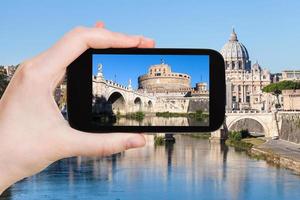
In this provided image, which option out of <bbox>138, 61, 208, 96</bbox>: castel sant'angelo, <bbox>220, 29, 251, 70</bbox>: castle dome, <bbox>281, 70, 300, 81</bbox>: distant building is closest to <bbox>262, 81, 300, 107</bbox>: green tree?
<bbox>281, 70, 300, 81</bbox>: distant building

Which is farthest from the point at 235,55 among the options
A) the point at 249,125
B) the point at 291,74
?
the point at 249,125

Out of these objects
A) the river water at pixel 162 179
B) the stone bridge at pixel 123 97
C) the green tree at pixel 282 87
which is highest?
the green tree at pixel 282 87

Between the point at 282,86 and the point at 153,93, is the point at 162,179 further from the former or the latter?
the point at 282,86

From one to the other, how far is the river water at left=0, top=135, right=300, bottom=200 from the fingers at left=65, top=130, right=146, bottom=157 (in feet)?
30.1

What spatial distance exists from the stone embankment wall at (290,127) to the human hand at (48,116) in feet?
65.4

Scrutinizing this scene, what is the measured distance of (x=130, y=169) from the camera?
13414 mm

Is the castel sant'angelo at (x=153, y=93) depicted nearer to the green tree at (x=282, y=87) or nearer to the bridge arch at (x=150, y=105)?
the bridge arch at (x=150, y=105)

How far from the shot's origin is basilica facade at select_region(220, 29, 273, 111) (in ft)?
121

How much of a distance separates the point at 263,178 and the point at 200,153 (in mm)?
4846

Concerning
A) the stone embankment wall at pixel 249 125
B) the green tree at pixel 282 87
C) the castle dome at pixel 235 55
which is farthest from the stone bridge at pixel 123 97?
the castle dome at pixel 235 55

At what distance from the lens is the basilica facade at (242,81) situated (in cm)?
3694

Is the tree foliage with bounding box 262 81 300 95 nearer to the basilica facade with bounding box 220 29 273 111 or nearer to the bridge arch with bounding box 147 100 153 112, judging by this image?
the basilica facade with bounding box 220 29 273 111

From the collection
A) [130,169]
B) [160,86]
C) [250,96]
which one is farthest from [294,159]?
[250,96]

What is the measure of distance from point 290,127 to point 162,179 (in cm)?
1073
